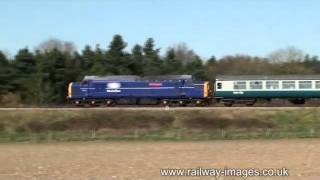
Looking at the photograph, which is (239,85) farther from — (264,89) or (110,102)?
(110,102)

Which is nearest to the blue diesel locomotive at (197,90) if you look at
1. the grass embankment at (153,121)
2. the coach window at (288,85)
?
the coach window at (288,85)

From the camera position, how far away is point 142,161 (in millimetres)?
22797

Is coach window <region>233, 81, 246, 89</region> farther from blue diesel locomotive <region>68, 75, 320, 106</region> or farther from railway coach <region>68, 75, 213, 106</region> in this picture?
railway coach <region>68, 75, 213, 106</region>

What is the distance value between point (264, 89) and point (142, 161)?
139 feet

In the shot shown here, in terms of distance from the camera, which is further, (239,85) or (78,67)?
(78,67)

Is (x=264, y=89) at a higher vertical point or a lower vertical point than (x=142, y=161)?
higher

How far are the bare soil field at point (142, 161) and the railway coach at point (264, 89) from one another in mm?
33440

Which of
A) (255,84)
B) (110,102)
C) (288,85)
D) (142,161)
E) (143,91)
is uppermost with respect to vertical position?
(255,84)

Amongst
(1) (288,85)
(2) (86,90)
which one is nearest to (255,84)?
(1) (288,85)

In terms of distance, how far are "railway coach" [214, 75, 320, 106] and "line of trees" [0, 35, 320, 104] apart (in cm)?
2684

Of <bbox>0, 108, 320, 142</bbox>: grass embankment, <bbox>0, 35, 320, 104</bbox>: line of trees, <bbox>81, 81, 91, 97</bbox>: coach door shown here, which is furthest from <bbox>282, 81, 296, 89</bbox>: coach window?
<bbox>0, 35, 320, 104</bbox>: line of trees

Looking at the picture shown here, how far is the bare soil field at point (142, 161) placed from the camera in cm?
1850

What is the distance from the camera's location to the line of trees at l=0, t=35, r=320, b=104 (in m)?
81.7

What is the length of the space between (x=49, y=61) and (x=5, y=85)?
758 cm
